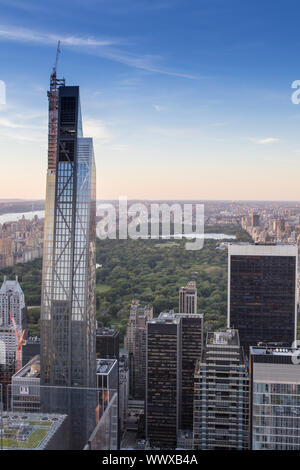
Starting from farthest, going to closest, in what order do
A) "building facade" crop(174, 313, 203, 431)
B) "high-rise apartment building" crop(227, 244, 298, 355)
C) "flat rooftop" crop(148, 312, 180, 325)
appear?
"high-rise apartment building" crop(227, 244, 298, 355)
"flat rooftop" crop(148, 312, 180, 325)
"building facade" crop(174, 313, 203, 431)

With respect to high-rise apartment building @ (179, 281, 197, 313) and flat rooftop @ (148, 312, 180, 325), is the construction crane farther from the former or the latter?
high-rise apartment building @ (179, 281, 197, 313)

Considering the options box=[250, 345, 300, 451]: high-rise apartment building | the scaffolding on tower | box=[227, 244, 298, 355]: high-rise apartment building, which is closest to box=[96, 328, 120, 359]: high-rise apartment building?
box=[227, 244, 298, 355]: high-rise apartment building

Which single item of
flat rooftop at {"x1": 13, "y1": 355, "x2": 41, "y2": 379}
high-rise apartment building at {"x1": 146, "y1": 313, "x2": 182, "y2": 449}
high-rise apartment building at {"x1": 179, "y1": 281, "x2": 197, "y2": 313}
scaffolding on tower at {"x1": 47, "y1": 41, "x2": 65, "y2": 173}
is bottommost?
high-rise apartment building at {"x1": 146, "y1": 313, "x2": 182, "y2": 449}

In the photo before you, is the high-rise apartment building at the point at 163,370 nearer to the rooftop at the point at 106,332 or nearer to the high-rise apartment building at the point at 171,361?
the high-rise apartment building at the point at 171,361

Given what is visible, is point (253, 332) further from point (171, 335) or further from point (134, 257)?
point (134, 257)

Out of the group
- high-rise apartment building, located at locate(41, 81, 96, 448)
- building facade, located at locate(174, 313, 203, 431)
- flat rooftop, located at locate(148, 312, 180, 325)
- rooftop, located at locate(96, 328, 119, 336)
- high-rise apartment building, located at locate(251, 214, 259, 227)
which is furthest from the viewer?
flat rooftop, located at locate(148, 312, 180, 325)

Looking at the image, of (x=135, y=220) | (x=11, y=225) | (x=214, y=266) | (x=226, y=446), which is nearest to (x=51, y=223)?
(x=11, y=225)
